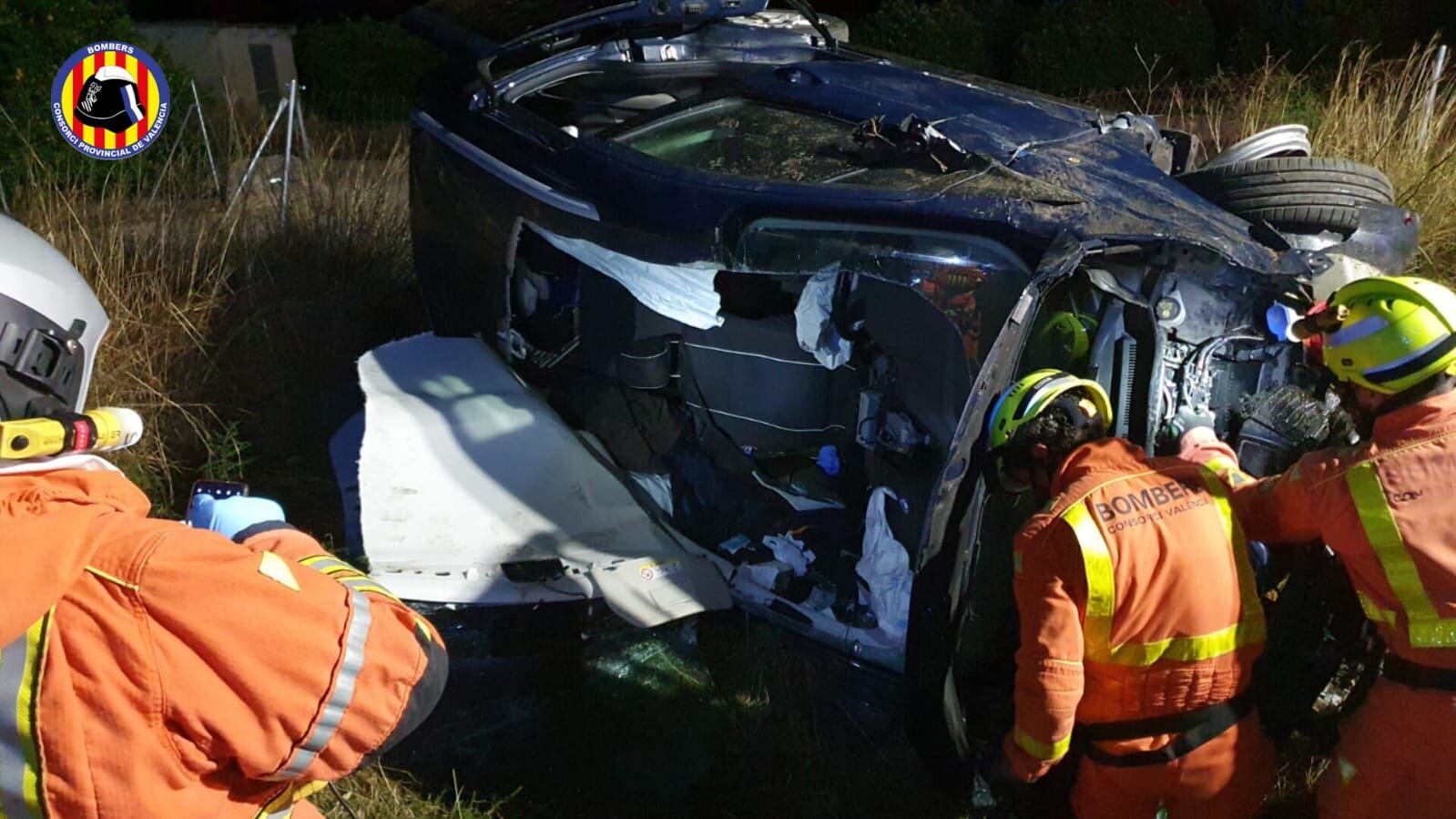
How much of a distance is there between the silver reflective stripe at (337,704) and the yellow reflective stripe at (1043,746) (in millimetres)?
1466

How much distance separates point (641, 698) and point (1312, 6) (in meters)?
8.62

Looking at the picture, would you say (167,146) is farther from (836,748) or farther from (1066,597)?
(1066,597)

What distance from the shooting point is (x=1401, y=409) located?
94.7 inches

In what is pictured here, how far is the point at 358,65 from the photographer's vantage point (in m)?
11.3

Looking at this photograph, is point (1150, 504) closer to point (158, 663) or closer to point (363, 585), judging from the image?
point (363, 585)

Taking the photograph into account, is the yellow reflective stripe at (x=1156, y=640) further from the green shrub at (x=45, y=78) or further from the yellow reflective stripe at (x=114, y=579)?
the green shrub at (x=45, y=78)

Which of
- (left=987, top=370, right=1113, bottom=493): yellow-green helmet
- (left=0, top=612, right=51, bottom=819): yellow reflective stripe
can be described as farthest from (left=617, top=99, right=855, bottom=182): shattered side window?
(left=0, top=612, right=51, bottom=819): yellow reflective stripe

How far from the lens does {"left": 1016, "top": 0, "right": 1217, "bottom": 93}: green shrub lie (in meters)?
9.53

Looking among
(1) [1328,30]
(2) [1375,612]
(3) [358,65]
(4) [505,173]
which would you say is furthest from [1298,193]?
(3) [358,65]

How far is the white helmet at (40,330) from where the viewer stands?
1611 mm

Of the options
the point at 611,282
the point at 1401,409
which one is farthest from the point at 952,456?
the point at 611,282

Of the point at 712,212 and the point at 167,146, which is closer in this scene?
the point at 712,212

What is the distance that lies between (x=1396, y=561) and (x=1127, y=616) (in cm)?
52

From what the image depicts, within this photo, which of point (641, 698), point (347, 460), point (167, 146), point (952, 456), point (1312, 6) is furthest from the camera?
point (1312, 6)
